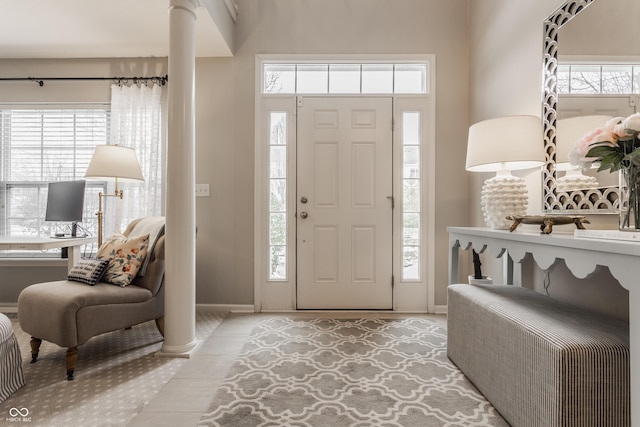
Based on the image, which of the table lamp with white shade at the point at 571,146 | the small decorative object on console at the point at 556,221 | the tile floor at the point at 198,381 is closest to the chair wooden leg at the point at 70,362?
the tile floor at the point at 198,381

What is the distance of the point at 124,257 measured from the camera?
90.7 inches

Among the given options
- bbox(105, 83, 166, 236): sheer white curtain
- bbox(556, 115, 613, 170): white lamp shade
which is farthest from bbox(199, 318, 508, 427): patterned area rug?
bbox(105, 83, 166, 236): sheer white curtain

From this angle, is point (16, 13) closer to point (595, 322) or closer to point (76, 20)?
point (76, 20)

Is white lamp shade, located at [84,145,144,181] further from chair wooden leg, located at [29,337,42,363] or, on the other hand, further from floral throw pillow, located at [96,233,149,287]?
chair wooden leg, located at [29,337,42,363]

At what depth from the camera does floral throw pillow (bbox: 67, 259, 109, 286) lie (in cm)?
217

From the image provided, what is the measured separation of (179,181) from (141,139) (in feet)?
4.66

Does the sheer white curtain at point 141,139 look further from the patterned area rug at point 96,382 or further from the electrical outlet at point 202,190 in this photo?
the patterned area rug at point 96,382

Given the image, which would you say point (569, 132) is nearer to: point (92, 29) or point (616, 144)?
point (616, 144)

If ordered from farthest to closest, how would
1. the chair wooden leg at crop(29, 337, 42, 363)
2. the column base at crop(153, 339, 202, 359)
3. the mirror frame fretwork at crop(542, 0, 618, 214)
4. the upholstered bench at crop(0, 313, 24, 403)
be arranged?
the column base at crop(153, 339, 202, 359) < the chair wooden leg at crop(29, 337, 42, 363) < the mirror frame fretwork at crop(542, 0, 618, 214) < the upholstered bench at crop(0, 313, 24, 403)

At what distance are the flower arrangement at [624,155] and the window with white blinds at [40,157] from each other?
12.4 ft

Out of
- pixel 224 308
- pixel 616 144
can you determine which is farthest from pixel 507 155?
pixel 224 308

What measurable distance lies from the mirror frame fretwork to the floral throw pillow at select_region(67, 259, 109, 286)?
2.79 meters

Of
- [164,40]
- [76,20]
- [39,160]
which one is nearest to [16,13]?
[76,20]

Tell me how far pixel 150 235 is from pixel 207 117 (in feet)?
4.23
